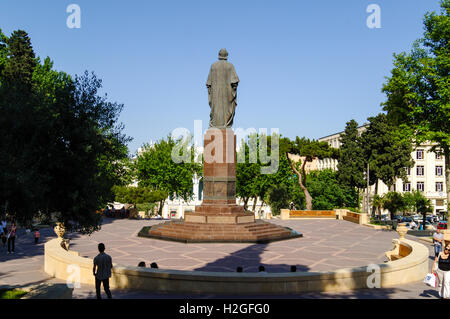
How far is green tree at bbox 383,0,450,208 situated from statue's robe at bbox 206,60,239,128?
1296 cm

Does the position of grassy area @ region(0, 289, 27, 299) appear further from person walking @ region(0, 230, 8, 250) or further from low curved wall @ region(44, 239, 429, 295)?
person walking @ region(0, 230, 8, 250)

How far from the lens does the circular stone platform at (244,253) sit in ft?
46.8

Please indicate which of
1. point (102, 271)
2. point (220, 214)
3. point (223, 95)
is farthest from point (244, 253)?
point (223, 95)

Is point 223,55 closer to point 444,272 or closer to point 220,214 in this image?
point 220,214

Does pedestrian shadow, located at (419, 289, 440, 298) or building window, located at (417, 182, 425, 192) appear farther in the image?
building window, located at (417, 182, 425, 192)

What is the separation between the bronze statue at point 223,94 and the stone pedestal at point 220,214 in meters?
0.72

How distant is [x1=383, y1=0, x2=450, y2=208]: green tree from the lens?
25031mm

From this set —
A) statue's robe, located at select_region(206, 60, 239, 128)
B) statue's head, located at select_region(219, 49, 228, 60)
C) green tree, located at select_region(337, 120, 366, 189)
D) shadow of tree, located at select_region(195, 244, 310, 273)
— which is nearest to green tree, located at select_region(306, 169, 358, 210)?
green tree, located at select_region(337, 120, 366, 189)

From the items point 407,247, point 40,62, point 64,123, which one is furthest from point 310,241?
point 40,62

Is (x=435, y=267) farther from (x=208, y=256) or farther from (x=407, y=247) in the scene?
(x=208, y=256)

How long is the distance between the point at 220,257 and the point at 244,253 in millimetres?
1546
